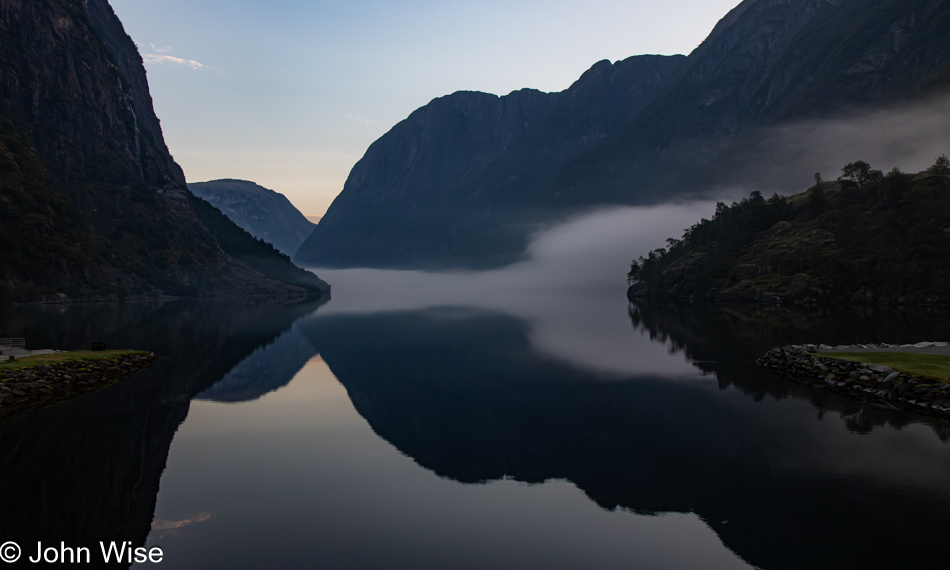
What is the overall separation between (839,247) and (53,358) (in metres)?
170

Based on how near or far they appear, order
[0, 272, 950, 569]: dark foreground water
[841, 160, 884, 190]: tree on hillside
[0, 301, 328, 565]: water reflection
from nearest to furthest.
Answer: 1. [0, 272, 950, 569]: dark foreground water
2. [0, 301, 328, 565]: water reflection
3. [841, 160, 884, 190]: tree on hillside

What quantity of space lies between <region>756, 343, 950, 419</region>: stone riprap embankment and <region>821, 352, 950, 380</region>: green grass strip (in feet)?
1.90

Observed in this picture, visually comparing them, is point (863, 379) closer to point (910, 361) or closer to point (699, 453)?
point (910, 361)

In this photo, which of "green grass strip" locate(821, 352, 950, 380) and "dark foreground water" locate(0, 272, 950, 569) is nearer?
"dark foreground water" locate(0, 272, 950, 569)

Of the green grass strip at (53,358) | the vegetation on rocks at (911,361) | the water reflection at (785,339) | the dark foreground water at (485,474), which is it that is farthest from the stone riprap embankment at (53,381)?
the vegetation on rocks at (911,361)

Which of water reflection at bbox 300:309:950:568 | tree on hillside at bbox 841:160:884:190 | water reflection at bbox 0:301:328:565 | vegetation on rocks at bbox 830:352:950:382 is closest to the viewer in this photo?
water reflection at bbox 300:309:950:568

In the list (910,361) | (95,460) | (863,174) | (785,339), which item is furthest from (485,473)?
(863,174)

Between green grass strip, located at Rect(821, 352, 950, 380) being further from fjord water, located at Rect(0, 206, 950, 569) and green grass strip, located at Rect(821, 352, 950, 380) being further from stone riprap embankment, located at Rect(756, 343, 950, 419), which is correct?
fjord water, located at Rect(0, 206, 950, 569)

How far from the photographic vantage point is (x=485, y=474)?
23.3 meters

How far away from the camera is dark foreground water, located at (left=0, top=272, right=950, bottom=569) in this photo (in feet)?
54.0

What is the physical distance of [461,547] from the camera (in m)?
16.7

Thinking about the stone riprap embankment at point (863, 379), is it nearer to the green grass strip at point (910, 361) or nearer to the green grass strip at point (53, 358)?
the green grass strip at point (910, 361)

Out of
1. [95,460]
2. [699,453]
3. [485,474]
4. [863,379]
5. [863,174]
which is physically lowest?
[485,474]

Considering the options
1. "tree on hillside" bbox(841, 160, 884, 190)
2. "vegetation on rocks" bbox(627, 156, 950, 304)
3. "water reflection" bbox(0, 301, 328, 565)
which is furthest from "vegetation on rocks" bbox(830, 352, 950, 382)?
"tree on hillside" bbox(841, 160, 884, 190)
